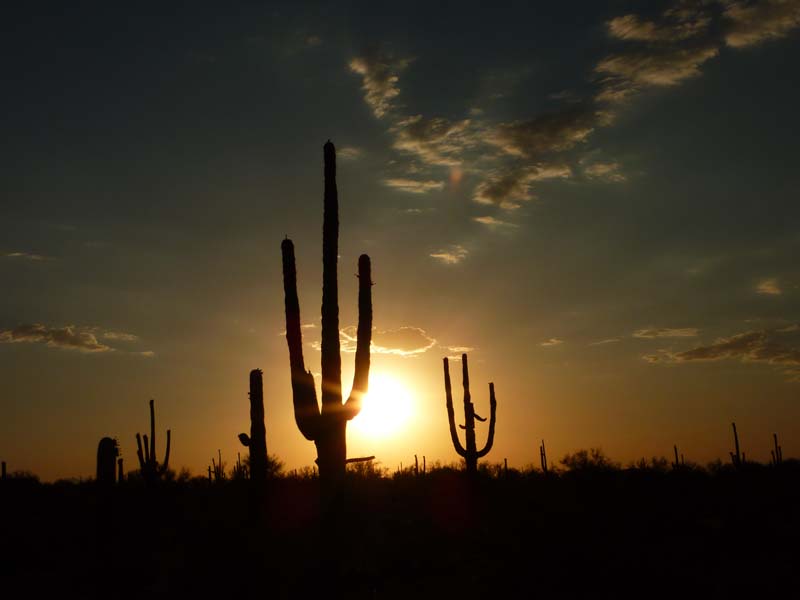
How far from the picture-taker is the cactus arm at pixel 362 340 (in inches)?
609

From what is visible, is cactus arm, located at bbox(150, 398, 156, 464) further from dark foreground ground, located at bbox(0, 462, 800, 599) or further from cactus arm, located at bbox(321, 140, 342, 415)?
cactus arm, located at bbox(321, 140, 342, 415)

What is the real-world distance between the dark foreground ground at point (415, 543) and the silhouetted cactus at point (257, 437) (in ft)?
2.72

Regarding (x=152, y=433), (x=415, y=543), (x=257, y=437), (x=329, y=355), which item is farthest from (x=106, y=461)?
(x=152, y=433)

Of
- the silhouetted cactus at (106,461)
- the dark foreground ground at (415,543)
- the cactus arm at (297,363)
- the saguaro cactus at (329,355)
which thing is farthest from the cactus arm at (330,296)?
the silhouetted cactus at (106,461)

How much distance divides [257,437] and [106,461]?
569 cm

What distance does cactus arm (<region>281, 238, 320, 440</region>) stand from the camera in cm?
1521

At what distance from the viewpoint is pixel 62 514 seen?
86.8ft

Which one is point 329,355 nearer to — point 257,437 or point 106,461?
point 106,461

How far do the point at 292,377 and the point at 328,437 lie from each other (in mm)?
1403

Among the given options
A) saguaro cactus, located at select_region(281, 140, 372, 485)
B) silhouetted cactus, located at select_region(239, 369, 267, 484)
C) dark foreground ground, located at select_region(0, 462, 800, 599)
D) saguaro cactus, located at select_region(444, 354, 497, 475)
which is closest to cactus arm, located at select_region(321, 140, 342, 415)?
saguaro cactus, located at select_region(281, 140, 372, 485)

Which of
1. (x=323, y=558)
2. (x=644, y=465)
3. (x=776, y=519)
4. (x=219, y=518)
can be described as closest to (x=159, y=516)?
(x=219, y=518)

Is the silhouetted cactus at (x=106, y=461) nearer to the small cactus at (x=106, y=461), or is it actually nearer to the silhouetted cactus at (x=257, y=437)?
the small cactus at (x=106, y=461)

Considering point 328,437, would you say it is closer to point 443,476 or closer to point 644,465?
point 443,476

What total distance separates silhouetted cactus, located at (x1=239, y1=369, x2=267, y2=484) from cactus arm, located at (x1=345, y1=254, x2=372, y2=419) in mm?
8340
